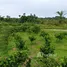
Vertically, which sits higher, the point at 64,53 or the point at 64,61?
the point at 64,61

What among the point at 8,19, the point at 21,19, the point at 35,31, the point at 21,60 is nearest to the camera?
the point at 21,60

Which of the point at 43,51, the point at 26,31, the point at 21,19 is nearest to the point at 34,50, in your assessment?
the point at 43,51

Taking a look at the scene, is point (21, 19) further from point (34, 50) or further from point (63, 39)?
point (34, 50)

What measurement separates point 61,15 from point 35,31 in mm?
22451

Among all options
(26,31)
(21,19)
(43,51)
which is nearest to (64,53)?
(43,51)

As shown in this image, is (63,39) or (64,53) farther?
(63,39)

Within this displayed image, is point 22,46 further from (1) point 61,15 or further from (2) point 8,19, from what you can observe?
(2) point 8,19

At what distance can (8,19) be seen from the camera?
72375 millimetres

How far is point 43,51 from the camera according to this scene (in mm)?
25203

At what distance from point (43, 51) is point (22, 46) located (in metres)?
3.33

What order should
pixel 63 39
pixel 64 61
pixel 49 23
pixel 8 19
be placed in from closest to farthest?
1. pixel 64 61
2. pixel 63 39
3. pixel 49 23
4. pixel 8 19

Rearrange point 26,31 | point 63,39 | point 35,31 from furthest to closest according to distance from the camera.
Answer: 1. point 26,31
2. point 35,31
3. point 63,39

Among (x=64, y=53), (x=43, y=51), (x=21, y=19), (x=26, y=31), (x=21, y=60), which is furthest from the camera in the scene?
(x=21, y=19)

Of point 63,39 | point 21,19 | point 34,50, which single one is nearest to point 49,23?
point 21,19
